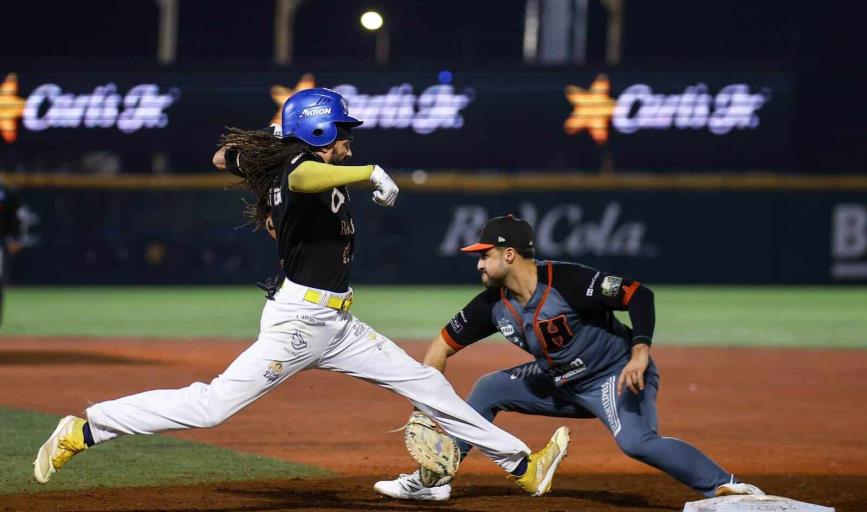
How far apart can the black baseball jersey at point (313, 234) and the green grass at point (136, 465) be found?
5.65 feet

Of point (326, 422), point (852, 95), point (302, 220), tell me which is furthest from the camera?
point (852, 95)

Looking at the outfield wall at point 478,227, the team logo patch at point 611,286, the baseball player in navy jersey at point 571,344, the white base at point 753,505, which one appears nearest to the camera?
the white base at point 753,505

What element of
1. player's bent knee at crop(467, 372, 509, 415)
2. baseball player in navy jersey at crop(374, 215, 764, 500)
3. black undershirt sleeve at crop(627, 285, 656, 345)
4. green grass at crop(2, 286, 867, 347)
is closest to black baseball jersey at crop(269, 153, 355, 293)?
baseball player in navy jersey at crop(374, 215, 764, 500)

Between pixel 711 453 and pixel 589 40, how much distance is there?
29.5 meters

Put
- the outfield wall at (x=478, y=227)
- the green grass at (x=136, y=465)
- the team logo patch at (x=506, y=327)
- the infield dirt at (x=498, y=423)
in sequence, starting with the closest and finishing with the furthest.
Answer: the team logo patch at (x=506, y=327) → the infield dirt at (x=498, y=423) → the green grass at (x=136, y=465) → the outfield wall at (x=478, y=227)

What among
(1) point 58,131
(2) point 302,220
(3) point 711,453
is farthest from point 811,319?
(2) point 302,220

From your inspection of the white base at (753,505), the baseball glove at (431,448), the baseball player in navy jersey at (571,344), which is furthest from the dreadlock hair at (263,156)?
the white base at (753,505)

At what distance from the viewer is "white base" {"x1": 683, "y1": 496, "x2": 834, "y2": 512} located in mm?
5348

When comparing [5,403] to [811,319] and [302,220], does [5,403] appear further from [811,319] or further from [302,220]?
[811,319]

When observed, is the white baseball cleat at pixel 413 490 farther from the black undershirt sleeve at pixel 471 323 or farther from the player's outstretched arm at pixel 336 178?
the player's outstretched arm at pixel 336 178

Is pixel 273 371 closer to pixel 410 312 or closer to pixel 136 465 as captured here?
pixel 136 465

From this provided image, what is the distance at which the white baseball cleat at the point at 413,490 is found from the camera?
6.23 m

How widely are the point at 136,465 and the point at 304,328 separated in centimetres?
218

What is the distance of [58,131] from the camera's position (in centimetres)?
2323
